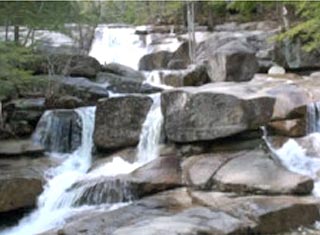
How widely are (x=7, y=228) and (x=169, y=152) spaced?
3.19 metres

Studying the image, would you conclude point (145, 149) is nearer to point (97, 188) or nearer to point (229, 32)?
point (97, 188)

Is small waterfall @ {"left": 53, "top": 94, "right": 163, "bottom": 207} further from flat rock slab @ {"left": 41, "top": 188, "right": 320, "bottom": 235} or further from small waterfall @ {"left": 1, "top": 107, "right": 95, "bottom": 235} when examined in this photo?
flat rock slab @ {"left": 41, "top": 188, "right": 320, "bottom": 235}

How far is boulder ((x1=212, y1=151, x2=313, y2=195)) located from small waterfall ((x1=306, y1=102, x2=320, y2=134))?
2606mm

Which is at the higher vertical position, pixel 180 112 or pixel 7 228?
pixel 180 112

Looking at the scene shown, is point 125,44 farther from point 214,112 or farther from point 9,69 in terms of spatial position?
point 214,112

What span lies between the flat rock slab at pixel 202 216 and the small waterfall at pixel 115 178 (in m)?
0.53

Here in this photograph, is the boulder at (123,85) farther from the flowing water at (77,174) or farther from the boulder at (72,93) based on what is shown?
the flowing water at (77,174)

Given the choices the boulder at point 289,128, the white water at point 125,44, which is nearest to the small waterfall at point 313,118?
the boulder at point 289,128

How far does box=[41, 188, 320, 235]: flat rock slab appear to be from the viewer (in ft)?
19.4

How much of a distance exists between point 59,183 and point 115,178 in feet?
4.43

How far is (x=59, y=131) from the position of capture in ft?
37.1

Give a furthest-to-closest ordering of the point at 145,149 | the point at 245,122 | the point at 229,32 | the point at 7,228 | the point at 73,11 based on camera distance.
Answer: the point at 229,32 < the point at 73,11 < the point at 145,149 < the point at 245,122 < the point at 7,228

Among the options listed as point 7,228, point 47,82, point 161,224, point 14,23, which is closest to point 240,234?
point 161,224

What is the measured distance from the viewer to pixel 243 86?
32.6ft
